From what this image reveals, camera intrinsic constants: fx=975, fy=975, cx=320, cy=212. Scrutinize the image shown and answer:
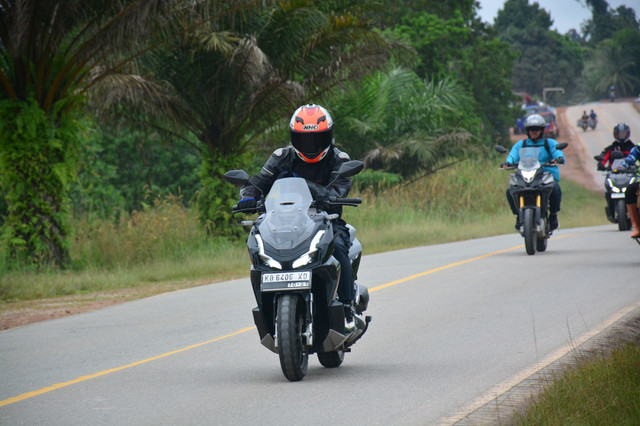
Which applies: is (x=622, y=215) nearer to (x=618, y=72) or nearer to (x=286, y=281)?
(x=286, y=281)

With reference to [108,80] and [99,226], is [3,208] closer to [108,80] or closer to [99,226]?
[99,226]

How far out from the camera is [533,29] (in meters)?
128

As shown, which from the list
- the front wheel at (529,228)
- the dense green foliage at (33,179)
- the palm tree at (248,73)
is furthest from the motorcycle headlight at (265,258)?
the palm tree at (248,73)

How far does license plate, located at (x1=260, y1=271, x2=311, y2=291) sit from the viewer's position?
6.87 meters

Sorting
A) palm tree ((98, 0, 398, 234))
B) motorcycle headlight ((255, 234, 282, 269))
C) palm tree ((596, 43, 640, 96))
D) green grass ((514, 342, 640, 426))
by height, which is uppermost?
palm tree ((596, 43, 640, 96))

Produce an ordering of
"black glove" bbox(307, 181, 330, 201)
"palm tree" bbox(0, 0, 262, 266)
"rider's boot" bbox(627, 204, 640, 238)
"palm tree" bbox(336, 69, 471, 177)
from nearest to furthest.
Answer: "black glove" bbox(307, 181, 330, 201), "rider's boot" bbox(627, 204, 640, 238), "palm tree" bbox(0, 0, 262, 266), "palm tree" bbox(336, 69, 471, 177)

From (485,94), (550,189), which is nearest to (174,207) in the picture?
(550,189)

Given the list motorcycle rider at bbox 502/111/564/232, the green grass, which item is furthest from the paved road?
motorcycle rider at bbox 502/111/564/232

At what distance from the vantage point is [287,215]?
7.17 meters

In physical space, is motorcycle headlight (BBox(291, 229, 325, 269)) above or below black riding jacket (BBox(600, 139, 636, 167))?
below

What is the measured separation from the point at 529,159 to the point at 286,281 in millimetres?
10602

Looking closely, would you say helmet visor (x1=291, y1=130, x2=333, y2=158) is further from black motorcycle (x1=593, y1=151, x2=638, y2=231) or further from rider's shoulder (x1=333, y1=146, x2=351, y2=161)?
black motorcycle (x1=593, y1=151, x2=638, y2=231)

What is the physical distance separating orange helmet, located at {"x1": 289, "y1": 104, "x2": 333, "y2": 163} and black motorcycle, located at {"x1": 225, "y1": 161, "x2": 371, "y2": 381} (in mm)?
348

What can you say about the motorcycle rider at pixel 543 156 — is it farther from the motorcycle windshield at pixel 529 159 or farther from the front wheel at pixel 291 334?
the front wheel at pixel 291 334
